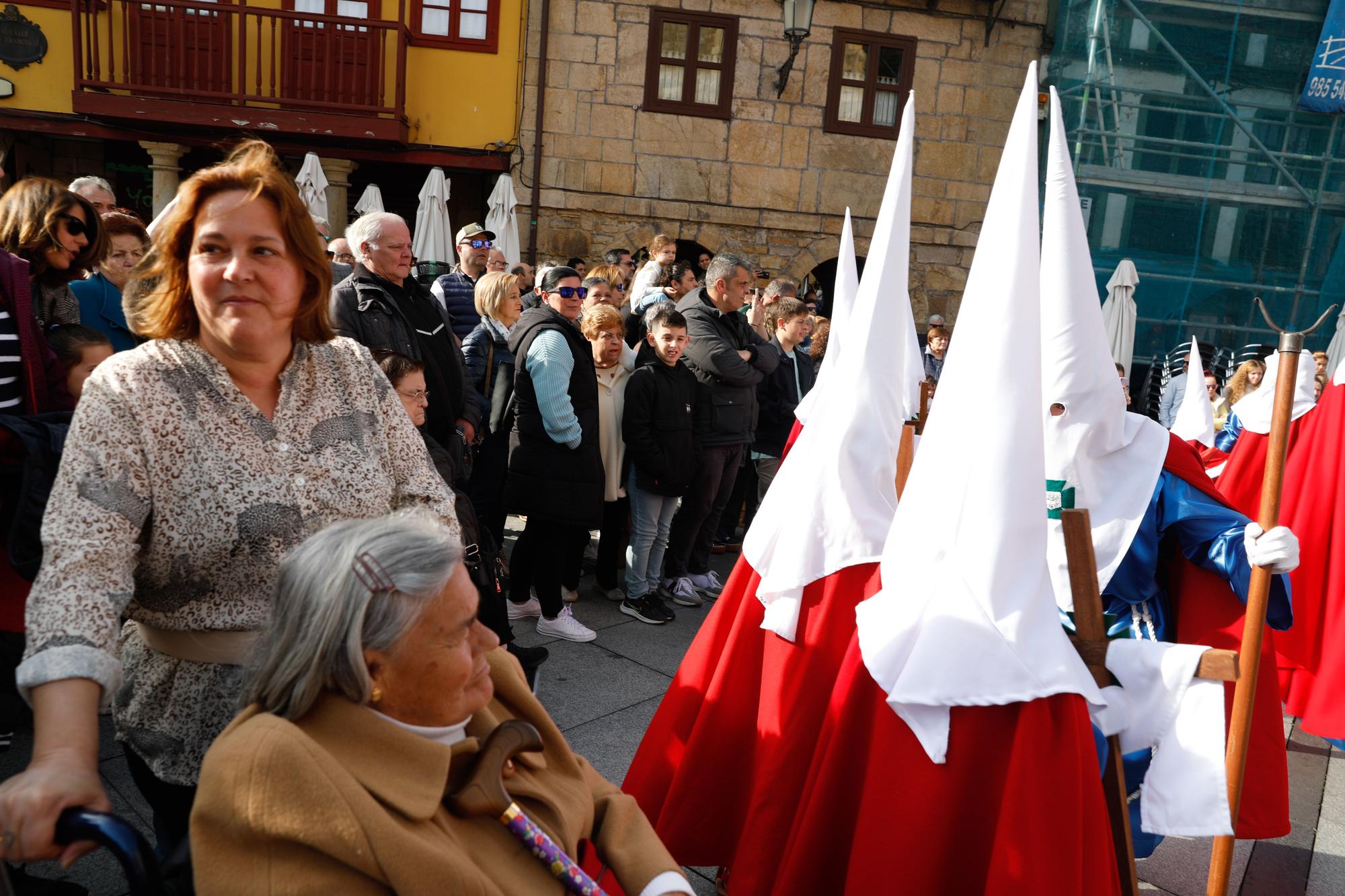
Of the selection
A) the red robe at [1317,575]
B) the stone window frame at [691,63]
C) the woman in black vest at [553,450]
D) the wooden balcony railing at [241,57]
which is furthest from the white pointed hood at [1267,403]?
the wooden balcony railing at [241,57]

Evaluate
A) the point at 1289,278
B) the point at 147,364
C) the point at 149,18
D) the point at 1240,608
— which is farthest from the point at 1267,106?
the point at 147,364

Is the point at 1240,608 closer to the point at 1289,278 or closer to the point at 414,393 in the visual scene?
the point at 414,393

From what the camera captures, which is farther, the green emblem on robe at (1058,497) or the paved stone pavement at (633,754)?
the paved stone pavement at (633,754)

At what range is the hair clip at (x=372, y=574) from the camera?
1.53 m

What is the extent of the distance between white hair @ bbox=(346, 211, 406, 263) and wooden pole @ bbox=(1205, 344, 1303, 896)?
10.0 ft

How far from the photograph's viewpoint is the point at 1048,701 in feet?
6.89

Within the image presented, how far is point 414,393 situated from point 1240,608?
2.80 m

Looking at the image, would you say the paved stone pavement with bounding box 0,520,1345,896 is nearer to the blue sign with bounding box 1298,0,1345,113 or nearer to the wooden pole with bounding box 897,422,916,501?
the wooden pole with bounding box 897,422,916,501

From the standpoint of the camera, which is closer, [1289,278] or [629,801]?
[629,801]

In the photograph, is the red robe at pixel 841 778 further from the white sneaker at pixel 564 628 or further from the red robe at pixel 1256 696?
the white sneaker at pixel 564 628

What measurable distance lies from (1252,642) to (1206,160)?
47.9 feet

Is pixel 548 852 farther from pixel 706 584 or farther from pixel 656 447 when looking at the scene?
pixel 706 584

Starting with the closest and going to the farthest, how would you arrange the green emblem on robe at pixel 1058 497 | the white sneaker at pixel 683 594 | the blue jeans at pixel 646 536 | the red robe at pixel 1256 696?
the green emblem on robe at pixel 1058 497 → the red robe at pixel 1256 696 → the blue jeans at pixel 646 536 → the white sneaker at pixel 683 594

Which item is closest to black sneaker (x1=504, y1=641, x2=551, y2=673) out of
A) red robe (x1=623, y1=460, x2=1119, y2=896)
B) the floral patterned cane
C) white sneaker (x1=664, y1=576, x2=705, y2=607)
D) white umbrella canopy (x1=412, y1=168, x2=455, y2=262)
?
red robe (x1=623, y1=460, x2=1119, y2=896)
